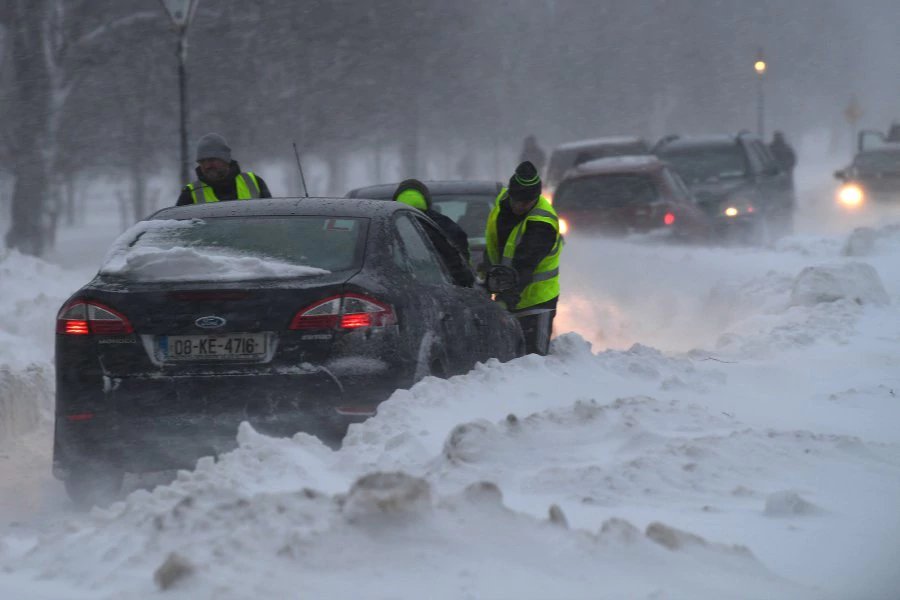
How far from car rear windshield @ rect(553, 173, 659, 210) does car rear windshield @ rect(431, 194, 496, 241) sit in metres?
4.34

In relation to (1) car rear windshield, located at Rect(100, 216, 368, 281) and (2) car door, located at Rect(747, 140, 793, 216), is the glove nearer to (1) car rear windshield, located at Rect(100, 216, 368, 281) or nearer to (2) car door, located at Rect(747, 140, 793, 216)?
(1) car rear windshield, located at Rect(100, 216, 368, 281)

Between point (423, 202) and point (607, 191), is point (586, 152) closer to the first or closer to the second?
point (607, 191)

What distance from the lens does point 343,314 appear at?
583cm

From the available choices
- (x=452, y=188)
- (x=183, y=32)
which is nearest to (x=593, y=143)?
(x=183, y=32)

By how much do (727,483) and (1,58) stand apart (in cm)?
2435

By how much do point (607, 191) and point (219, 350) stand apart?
10.7m

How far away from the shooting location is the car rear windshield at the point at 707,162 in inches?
818

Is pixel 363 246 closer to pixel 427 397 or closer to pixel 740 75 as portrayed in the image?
pixel 427 397

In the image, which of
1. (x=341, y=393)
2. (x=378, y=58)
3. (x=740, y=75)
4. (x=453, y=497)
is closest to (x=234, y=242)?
(x=341, y=393)

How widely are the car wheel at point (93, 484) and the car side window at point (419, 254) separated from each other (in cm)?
154

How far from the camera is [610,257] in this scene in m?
15.5

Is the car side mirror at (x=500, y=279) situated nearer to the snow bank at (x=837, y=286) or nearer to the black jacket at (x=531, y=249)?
the black jacket at (x=531, y=249)

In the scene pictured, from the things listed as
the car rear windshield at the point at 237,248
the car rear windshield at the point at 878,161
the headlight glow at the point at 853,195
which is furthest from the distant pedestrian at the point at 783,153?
the car rear windshield at the point at 237,248

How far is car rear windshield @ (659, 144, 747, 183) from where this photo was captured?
2077 centimetres
